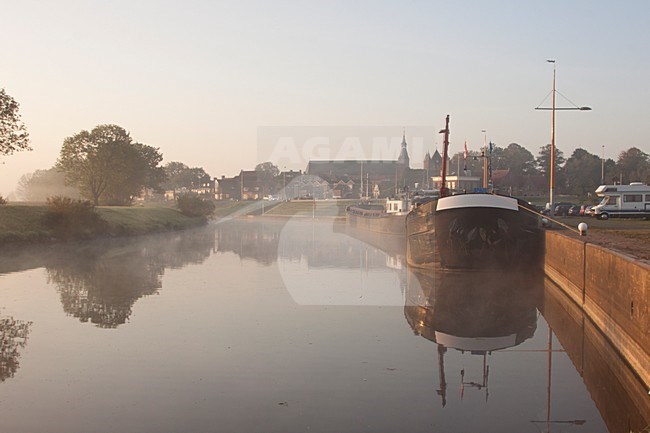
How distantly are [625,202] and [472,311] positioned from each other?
31.7m

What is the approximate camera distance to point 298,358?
479 inches

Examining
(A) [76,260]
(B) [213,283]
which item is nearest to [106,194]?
(A) [76,260]

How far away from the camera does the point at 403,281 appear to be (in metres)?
24.5

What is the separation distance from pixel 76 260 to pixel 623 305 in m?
26.5

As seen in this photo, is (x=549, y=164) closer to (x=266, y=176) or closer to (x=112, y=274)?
(x=266, y=176)

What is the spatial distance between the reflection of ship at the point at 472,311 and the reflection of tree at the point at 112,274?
7.87 meters

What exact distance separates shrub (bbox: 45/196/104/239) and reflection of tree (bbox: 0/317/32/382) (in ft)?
89.4

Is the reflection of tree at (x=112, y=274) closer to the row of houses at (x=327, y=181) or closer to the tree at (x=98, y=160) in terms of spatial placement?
the tree at (x=98, y=160)

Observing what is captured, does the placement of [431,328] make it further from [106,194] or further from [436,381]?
[106,194]

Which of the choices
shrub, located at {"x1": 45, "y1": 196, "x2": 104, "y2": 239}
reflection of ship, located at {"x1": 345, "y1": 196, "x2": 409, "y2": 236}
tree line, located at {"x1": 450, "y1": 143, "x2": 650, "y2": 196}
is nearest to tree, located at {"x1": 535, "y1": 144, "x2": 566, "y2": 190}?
tree line, located at {"x1": 450, "y1": 143, "x2": 650, "y2": 196}

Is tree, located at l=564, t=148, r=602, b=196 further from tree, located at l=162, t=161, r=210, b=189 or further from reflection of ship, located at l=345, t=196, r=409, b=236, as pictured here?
tree, located at l=162, t=161, r=210, b=189

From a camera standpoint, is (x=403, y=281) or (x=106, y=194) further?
(x=106, y=194)

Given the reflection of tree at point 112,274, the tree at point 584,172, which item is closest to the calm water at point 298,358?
the reflection of tree at point 112,274

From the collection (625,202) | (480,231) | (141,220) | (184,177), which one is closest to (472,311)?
(480,231)
